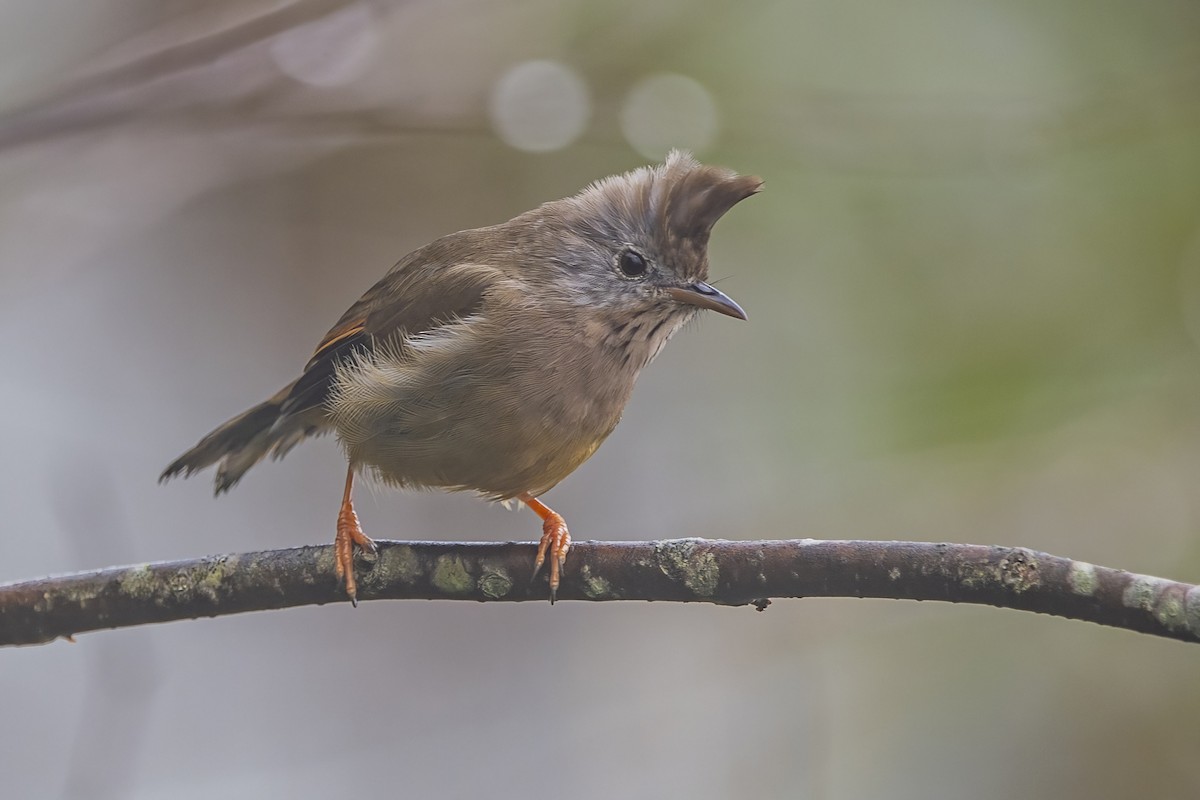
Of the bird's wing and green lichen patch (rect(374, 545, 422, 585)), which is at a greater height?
the bird's wing

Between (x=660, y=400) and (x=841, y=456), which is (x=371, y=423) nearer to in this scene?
(x=841, y=456)

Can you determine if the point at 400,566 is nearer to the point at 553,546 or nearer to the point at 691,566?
the point at 553,546

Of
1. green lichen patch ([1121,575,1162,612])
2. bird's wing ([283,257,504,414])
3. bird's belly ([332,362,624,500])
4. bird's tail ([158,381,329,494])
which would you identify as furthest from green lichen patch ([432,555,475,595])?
green lichen patch ([1121,575,1162,612])

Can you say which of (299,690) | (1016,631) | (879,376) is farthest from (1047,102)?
(299,690)

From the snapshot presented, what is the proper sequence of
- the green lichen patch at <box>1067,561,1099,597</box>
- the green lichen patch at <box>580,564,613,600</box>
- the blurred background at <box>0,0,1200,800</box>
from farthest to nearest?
the blurred background at <box>0,0,1200,800</box>
the green lichen patch at <box>580,564,613,600</box>
the green lichen patch at <box>1067,561,1099,597</box>

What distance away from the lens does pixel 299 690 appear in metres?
6.08

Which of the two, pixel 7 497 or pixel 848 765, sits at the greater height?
pixel 7 497

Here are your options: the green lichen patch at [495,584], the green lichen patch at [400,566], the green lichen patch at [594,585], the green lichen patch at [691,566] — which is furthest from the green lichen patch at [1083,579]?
the green lichen patch at [400,566]

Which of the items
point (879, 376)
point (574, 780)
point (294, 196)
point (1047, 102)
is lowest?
point (574, 780)

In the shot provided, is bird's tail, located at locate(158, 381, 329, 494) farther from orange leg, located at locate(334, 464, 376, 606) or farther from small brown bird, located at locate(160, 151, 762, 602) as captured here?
orange leg, located at locate(334, 464, 376, 606)

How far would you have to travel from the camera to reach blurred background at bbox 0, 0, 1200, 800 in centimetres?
446

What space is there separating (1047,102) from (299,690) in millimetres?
4617

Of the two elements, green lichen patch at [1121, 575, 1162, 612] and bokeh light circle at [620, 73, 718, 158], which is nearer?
green lichen patch at [1121, 575, 1162, 612]

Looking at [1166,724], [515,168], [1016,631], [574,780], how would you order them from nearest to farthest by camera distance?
[1166,724] < [1016,631] < [574,780] < [515,168]
